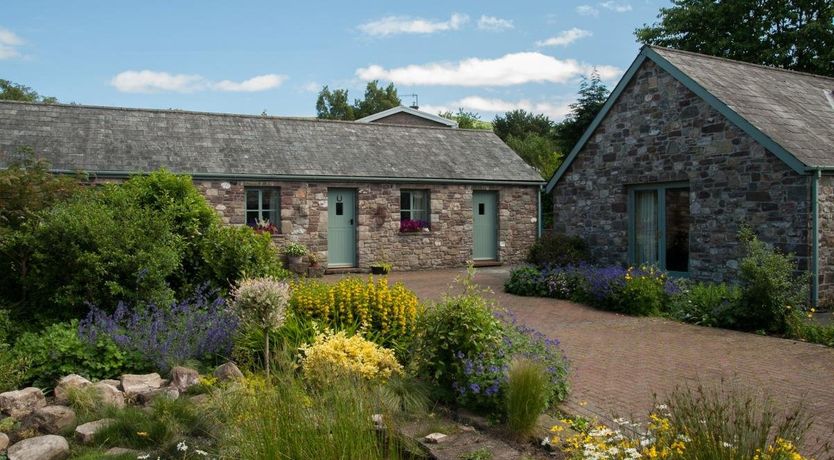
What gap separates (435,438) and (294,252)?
12175 millimetres

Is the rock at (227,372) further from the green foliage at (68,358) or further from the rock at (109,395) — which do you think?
the green foliage at (68,358)

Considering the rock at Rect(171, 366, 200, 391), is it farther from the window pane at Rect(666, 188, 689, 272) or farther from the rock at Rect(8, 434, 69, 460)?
the window pane at Rect(666, 188, 689, 272)

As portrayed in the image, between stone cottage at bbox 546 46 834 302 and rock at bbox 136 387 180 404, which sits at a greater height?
stone cottage at bbox 546 46 834 302

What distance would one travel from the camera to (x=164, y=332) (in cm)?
738

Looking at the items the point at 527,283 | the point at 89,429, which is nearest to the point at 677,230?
the point at 527,283

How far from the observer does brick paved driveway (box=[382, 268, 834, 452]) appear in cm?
596

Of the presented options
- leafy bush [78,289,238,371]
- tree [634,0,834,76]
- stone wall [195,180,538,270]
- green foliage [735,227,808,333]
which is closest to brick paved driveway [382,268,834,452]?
green foliage [735,227,808,333]

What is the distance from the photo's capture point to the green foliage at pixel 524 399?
4836 millimetres

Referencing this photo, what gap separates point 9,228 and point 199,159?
8.54 metres

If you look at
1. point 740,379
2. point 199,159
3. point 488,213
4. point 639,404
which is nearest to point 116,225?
point 639,404

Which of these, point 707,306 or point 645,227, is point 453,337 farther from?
point 645,227

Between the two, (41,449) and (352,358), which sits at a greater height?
(352,358)

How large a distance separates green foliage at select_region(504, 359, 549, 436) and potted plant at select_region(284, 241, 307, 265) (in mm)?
11908

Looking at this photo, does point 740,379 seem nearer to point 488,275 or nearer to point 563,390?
point 563,390
